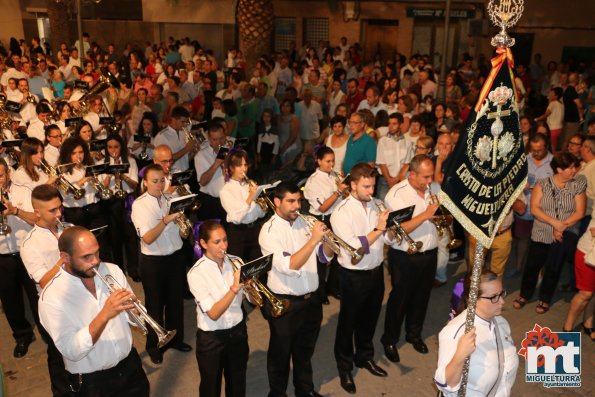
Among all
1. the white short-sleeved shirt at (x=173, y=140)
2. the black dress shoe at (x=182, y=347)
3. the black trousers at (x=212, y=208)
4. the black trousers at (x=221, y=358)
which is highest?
the white short-sleeved shirt at (x=173, y=140)

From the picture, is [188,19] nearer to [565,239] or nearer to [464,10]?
[464,10]

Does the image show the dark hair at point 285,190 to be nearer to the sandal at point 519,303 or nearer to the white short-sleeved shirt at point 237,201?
the white short-sleeved shirt at point 237,201

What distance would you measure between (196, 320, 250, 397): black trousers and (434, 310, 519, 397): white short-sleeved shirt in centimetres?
180

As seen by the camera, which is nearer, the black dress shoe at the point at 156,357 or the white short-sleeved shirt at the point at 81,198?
the black dress shoe at the point at 156,357

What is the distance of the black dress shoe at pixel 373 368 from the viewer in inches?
244

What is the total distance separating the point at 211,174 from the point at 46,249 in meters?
2.95

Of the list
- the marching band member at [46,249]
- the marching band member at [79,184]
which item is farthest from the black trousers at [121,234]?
the marching band member at [46,249]

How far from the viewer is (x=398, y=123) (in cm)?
895

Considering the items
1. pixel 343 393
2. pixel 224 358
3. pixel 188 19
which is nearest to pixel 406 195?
pixel 343 393

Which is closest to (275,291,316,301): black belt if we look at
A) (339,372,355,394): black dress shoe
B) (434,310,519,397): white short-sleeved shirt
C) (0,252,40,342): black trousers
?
(339,372,355,394): black dress shoe

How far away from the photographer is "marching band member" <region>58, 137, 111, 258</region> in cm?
750

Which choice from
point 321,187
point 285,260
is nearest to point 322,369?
point 285,260

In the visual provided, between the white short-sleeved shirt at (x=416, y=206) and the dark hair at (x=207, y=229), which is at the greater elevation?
the dark hair at (x=207, y=229)

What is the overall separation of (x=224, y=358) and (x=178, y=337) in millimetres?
1735
